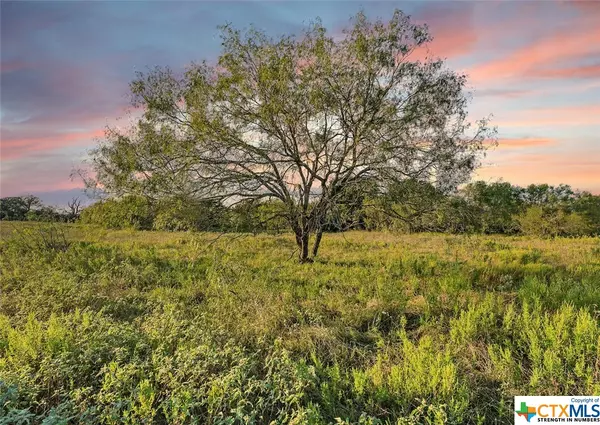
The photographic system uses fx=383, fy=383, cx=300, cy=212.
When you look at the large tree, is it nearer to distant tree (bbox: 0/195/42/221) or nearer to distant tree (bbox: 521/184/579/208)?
distant tree (bbox: 0/195/42/221)

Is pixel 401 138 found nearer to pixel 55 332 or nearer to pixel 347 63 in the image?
pixel 347 63

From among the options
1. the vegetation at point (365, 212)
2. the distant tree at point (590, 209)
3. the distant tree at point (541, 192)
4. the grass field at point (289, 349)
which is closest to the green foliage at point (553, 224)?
the distant tree at point (590, 209)

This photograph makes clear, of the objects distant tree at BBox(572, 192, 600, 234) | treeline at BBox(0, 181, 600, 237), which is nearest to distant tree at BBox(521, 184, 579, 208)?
distant tree at BBox(572, 192, 600, 234)

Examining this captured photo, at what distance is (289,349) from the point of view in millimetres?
6621

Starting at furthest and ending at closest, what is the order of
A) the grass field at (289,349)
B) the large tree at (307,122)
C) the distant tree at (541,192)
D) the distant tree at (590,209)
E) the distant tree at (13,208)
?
the distant tree at (541,192), the distant tree at (590,209), the distant tree at (13,208), the large tree at (307,122), the grass field at (289,349)

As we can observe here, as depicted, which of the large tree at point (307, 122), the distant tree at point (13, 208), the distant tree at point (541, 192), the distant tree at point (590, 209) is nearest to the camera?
the large tree at point (307, 122)

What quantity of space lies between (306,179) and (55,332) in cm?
1053

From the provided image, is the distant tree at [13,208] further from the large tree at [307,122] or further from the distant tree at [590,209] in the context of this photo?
the distant tree at [590,209]

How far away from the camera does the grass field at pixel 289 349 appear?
16.1ft

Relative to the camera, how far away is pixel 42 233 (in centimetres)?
1778

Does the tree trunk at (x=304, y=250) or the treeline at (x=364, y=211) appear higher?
the treeline at (x=364, y=211)

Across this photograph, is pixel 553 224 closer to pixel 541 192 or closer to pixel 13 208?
pixel 541 192

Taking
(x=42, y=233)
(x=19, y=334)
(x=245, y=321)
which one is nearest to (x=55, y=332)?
(x=19, y=334)

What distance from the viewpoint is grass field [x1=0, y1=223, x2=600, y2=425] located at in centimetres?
491
